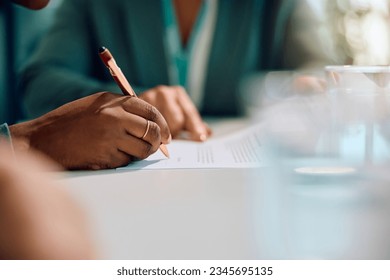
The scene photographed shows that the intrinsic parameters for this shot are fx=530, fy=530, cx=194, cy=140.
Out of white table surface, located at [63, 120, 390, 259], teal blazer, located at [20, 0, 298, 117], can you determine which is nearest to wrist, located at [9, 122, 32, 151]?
white table surface, located at [63, 120, 390, 259]

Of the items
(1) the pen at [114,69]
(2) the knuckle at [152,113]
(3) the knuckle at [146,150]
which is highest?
(1) the pen at [114,69]

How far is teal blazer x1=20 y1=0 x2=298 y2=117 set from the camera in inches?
24.3

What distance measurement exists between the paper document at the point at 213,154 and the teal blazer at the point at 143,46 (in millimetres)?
191

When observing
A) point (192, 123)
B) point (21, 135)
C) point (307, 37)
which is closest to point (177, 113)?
point (192, 123)

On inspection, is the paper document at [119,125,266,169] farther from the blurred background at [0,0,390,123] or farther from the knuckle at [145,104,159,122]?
the blurred background at [0,0,390,123]

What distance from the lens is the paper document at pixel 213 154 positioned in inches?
14.8

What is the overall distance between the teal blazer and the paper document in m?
0.19

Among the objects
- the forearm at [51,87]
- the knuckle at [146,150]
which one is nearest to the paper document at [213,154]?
the knuckle at [146,150]

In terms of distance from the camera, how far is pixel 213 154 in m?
0.41

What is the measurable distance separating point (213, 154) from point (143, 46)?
27 centimetres

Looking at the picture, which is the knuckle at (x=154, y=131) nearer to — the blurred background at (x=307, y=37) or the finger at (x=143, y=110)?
the finger at (x=143, y=110)

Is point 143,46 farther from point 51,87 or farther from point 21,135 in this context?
point 21,135

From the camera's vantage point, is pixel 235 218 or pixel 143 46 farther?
pixel 143 46
